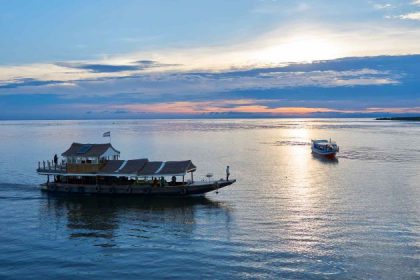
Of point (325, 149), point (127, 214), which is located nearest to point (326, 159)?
point (325, 149)

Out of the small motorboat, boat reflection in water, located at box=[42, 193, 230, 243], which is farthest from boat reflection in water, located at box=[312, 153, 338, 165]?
boat reflection in water, located at box=[42, 193, 230, 243]

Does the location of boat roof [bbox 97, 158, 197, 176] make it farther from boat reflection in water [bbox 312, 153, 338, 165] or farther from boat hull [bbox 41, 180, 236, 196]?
boat reflection in water [bbox 312, 153, 338, 165]

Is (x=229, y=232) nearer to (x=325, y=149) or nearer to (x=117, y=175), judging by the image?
(x=117, y=175)

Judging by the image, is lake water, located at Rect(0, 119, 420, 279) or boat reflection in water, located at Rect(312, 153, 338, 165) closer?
lake water, located at Rect(0, 119, 420, 279)

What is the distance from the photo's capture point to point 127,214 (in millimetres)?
51719

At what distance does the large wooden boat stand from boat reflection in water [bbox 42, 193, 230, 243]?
3.73ft

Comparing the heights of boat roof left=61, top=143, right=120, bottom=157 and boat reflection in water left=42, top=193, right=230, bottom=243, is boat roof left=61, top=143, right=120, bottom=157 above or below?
above

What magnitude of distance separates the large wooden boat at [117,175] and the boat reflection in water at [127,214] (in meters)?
1.14

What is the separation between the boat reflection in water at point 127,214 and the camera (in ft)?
144

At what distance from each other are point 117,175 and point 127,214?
11.3 meters

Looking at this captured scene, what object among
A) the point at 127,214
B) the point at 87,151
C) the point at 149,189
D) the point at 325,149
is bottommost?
the point at 127,214

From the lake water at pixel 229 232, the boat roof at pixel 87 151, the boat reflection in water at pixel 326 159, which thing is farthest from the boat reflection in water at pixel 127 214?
A: the boat reflection in water at pixel 326 159

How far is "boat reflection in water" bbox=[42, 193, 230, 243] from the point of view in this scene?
4400 cm

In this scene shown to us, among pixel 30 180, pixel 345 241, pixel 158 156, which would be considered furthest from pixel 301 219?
pixel 158 156
